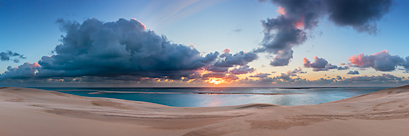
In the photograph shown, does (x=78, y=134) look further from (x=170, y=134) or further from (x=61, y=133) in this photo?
(x=170, y=134)

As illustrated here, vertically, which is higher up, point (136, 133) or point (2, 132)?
point (2, 132)

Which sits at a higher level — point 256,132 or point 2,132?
point 2,132

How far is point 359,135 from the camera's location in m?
5.58

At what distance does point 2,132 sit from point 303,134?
962cm

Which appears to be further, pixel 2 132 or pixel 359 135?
pixel 359 135

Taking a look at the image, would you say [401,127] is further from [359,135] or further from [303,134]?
[303,134]

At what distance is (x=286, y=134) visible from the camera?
6051 millimetres

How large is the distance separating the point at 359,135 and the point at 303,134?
1.65 meters

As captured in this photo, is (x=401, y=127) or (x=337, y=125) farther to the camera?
(x=337, y=125)

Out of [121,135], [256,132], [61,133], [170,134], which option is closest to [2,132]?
[61,133]

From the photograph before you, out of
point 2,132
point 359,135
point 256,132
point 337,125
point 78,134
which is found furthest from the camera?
point 337,125

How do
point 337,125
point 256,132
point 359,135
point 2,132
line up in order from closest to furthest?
point 2,132
point 359,135
point 256,132
point 337,125

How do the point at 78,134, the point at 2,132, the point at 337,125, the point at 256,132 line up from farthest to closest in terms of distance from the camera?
the point at 337,125 → the point at 256,132 → the point at 78,134 → the point at 2,132

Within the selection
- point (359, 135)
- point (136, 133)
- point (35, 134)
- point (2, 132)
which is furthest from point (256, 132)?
point (2, 132)
